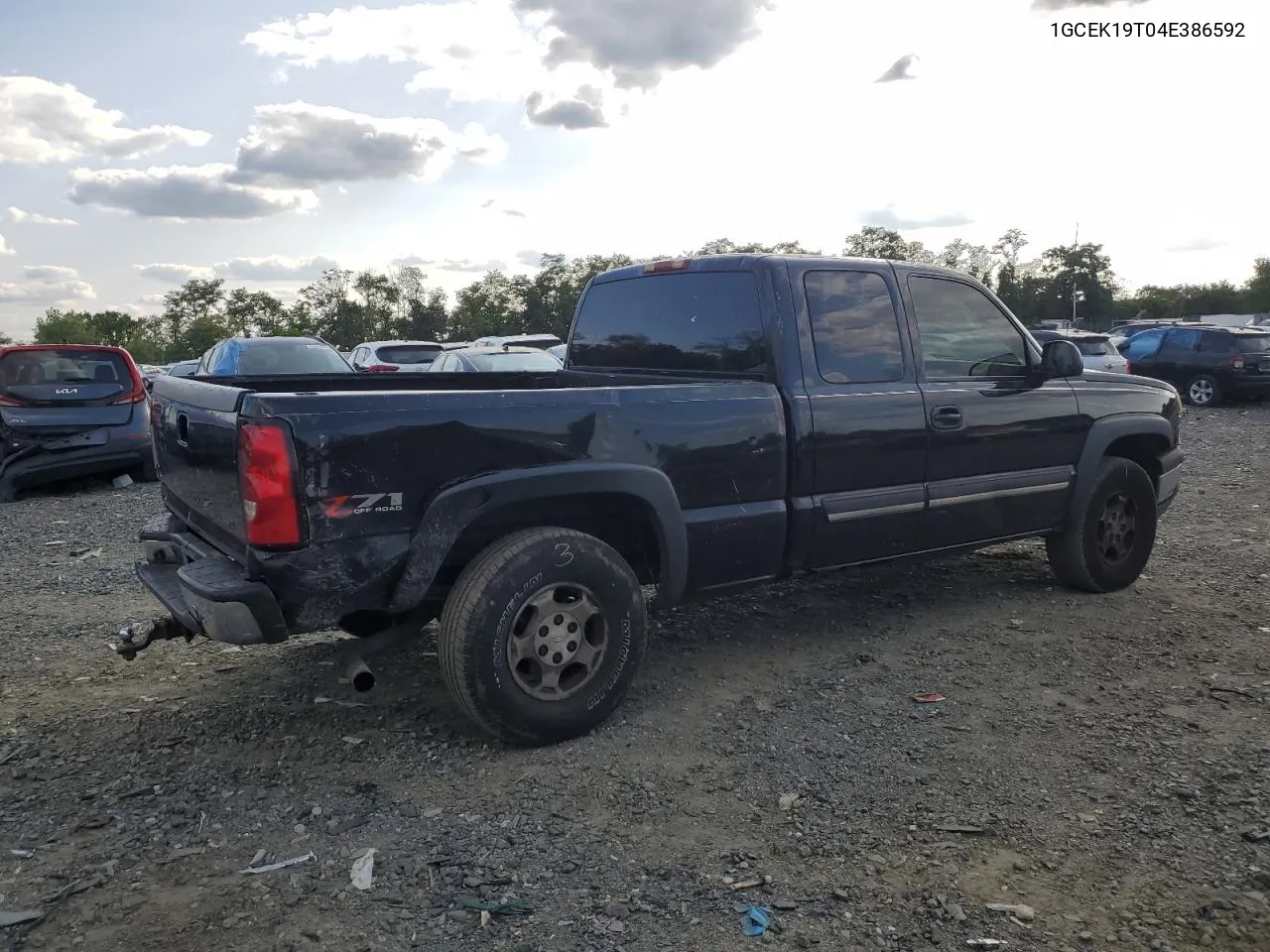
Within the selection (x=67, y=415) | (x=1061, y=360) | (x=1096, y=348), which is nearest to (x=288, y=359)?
(x=67, y=415)

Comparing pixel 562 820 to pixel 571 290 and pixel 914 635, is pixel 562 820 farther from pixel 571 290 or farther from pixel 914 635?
pixel 571 290

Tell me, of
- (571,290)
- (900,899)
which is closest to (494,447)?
(900,899)

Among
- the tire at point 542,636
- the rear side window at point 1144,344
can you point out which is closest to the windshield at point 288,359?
the tire at point 542,636

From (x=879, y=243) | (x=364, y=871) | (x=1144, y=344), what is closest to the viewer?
(x=364, y=871)

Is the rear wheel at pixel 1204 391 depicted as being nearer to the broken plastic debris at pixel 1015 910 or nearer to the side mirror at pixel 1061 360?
the side mirror at pixel 1061 360

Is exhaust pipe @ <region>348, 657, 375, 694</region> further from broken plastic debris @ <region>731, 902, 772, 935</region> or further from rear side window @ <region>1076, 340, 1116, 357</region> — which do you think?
rear side window @ <region>1076, 340, 1116, 357</region>

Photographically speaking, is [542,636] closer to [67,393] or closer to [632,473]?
[632,473]

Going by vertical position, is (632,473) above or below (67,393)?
below

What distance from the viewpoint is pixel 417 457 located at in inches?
135

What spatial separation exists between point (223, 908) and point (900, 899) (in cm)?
194

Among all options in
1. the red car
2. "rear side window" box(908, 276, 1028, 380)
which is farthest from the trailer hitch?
the red car

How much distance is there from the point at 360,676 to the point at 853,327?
2.74 meters

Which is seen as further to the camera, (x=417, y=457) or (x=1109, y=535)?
(x=1109, y=535)

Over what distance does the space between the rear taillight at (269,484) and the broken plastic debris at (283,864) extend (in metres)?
1.00
